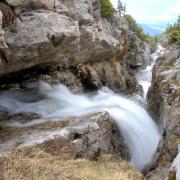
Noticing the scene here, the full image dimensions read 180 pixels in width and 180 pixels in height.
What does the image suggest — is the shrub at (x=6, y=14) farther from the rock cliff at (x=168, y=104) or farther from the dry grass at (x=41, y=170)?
the rock cliff at (x=168, y=104)

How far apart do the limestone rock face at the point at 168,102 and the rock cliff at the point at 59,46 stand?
18.6 ft

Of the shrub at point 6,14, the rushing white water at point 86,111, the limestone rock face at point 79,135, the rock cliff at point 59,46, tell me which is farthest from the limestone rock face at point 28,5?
the limestone rock face at point 79,135

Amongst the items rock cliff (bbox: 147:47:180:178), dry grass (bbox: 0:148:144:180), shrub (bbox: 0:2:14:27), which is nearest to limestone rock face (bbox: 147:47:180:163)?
rock cliff (bbox: 147:47:180:178)

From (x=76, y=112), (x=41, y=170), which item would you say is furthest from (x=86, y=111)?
(x=41, y=170)

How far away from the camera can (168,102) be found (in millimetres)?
16297

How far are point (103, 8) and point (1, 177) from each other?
28822mm

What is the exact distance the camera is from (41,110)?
18062 millimetres

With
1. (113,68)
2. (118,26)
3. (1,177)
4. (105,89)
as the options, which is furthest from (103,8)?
(1,177)

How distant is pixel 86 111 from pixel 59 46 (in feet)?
12.9

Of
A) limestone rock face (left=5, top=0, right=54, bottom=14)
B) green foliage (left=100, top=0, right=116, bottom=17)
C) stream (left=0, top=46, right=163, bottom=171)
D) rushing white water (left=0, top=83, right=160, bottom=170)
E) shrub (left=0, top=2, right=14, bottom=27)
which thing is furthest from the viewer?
green foliage (left=100, top=0, right=116, bottom=17)

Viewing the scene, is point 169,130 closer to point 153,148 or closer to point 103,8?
point 153,148

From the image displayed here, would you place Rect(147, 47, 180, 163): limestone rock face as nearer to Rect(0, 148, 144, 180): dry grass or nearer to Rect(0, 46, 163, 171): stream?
Rect(0, 46, 163, 171): stream

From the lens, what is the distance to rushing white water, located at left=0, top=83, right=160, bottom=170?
1728cm

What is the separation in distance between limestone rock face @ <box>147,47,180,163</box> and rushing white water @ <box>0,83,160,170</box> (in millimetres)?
1071
